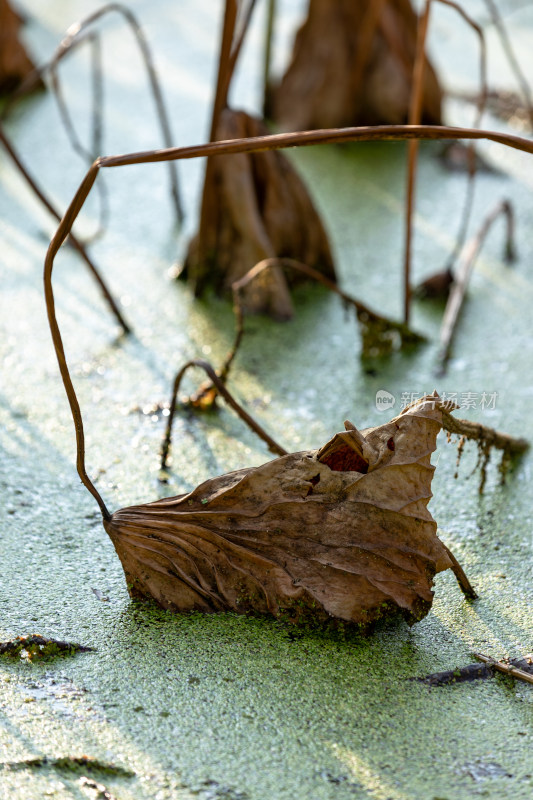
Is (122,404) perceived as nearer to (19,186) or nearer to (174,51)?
(19,186)

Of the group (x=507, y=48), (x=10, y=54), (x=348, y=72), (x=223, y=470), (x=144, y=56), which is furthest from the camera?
(x=10, y=54)

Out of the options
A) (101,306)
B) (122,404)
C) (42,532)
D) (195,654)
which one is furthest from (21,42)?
(195,654)

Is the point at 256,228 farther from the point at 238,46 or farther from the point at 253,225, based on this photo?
the point at 238,46

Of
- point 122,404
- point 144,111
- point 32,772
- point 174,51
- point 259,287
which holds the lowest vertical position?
point 32,772

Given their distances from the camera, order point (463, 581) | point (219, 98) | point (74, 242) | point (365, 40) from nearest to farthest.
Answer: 1. point (463, 581)
2. point (74, 242)
3. point (219, 98)
4. point (365, 40)

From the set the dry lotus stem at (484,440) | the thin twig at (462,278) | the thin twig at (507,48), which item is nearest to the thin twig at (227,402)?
the dry lotus stem at (484,440)

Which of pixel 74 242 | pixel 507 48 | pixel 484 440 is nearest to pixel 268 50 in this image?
pixel 507 48
